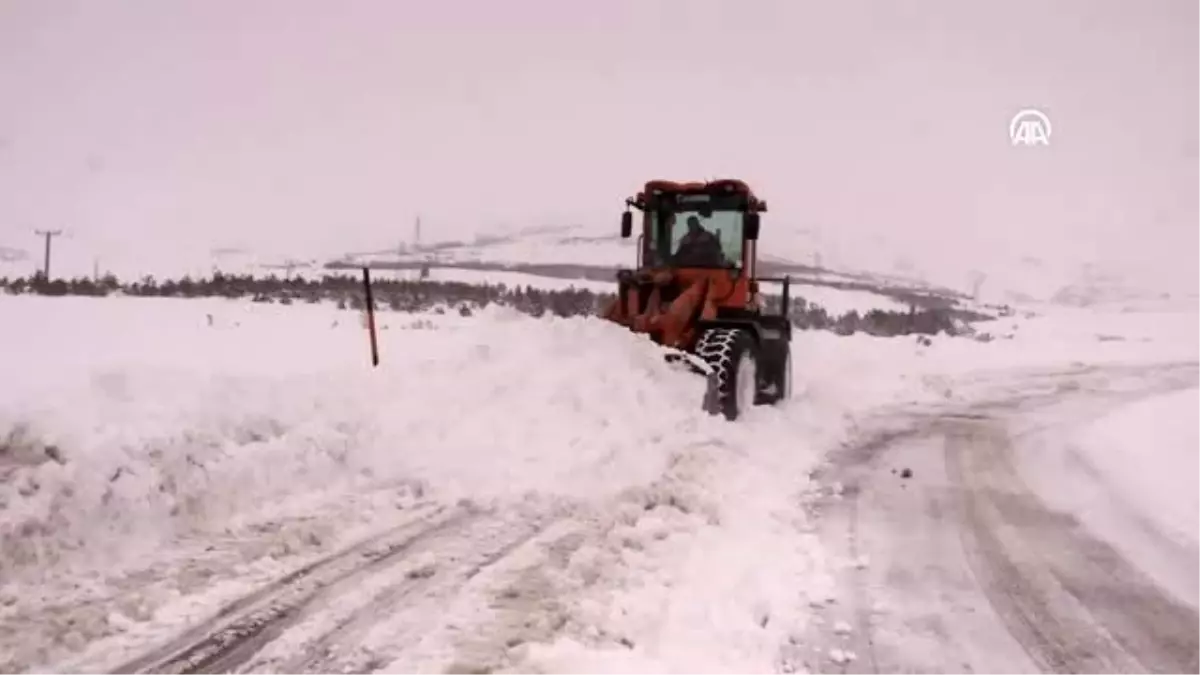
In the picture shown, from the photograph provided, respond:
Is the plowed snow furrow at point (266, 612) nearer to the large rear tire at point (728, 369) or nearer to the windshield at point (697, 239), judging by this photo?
the large rear tire at point (728, 369)

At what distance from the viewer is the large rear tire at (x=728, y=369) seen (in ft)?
33.1

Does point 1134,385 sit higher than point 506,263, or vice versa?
point 506,263

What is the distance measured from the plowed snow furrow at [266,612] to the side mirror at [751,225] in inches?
254

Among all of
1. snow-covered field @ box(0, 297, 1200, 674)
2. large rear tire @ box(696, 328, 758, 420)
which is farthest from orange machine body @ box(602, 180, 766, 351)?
snow-covered field @ box(0, 297, 1200, 674)

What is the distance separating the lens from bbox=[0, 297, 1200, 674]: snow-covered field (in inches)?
166

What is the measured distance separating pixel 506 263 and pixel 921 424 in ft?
81.5

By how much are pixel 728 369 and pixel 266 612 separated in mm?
6549

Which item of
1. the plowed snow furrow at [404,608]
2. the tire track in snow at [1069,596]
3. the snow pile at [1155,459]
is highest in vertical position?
the snow pile at [1155,459]

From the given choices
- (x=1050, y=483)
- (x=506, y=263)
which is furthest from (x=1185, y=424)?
(x=506, y=263)

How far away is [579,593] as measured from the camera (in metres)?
4.72

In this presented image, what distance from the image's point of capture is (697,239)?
11719mm

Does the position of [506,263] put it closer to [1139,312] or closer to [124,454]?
[1139,312]

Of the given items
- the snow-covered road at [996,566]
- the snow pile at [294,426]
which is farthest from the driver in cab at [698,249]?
the snow-covered road at [996,566]

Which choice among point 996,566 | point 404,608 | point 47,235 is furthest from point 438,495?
point 47,235
